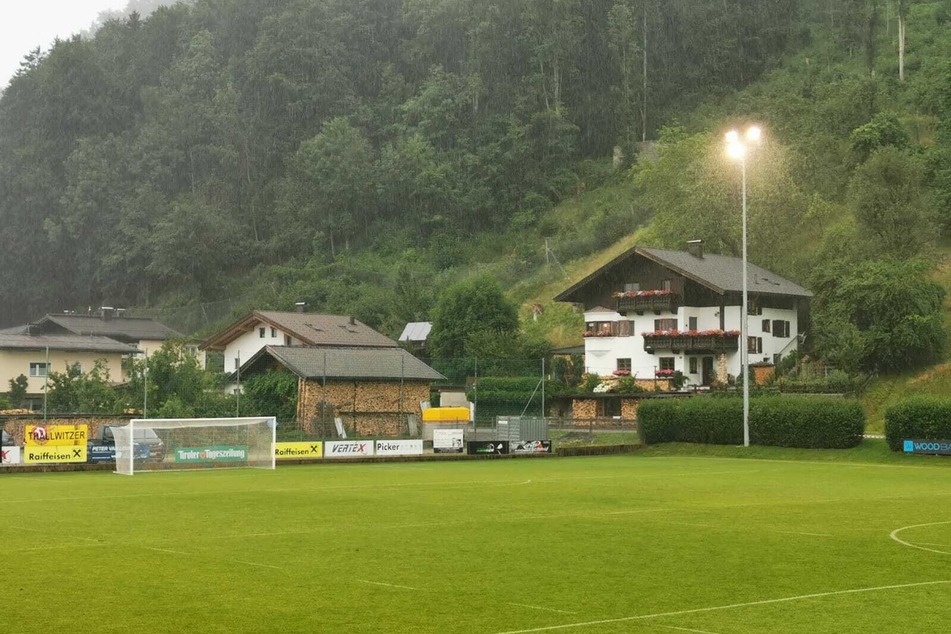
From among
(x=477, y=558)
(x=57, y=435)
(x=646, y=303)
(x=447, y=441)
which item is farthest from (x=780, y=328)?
(x=477, y=558)

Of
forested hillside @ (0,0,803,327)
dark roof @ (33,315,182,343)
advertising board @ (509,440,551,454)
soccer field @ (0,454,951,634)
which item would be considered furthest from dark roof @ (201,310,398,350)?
soccer field @ (0,454,951,634)

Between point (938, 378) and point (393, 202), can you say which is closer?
point (938, 378)

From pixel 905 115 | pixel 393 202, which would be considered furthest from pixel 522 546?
pixel 393 202

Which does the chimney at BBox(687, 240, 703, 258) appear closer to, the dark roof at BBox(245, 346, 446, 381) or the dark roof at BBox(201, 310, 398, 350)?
the dark roof at BBox(201, 310, 398, 350)

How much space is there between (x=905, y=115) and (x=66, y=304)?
288ft

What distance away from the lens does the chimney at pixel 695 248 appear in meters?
77.1

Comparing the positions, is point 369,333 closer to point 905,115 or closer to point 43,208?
point 905,115

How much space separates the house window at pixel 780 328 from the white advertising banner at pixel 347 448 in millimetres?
34350

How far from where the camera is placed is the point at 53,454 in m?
41.7

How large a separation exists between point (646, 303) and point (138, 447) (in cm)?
3968

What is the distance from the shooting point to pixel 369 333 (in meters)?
78.6

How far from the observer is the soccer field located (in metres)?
12.7

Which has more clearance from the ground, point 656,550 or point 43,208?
point 43,208

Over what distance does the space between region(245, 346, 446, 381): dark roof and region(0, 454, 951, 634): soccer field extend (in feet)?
93.7
